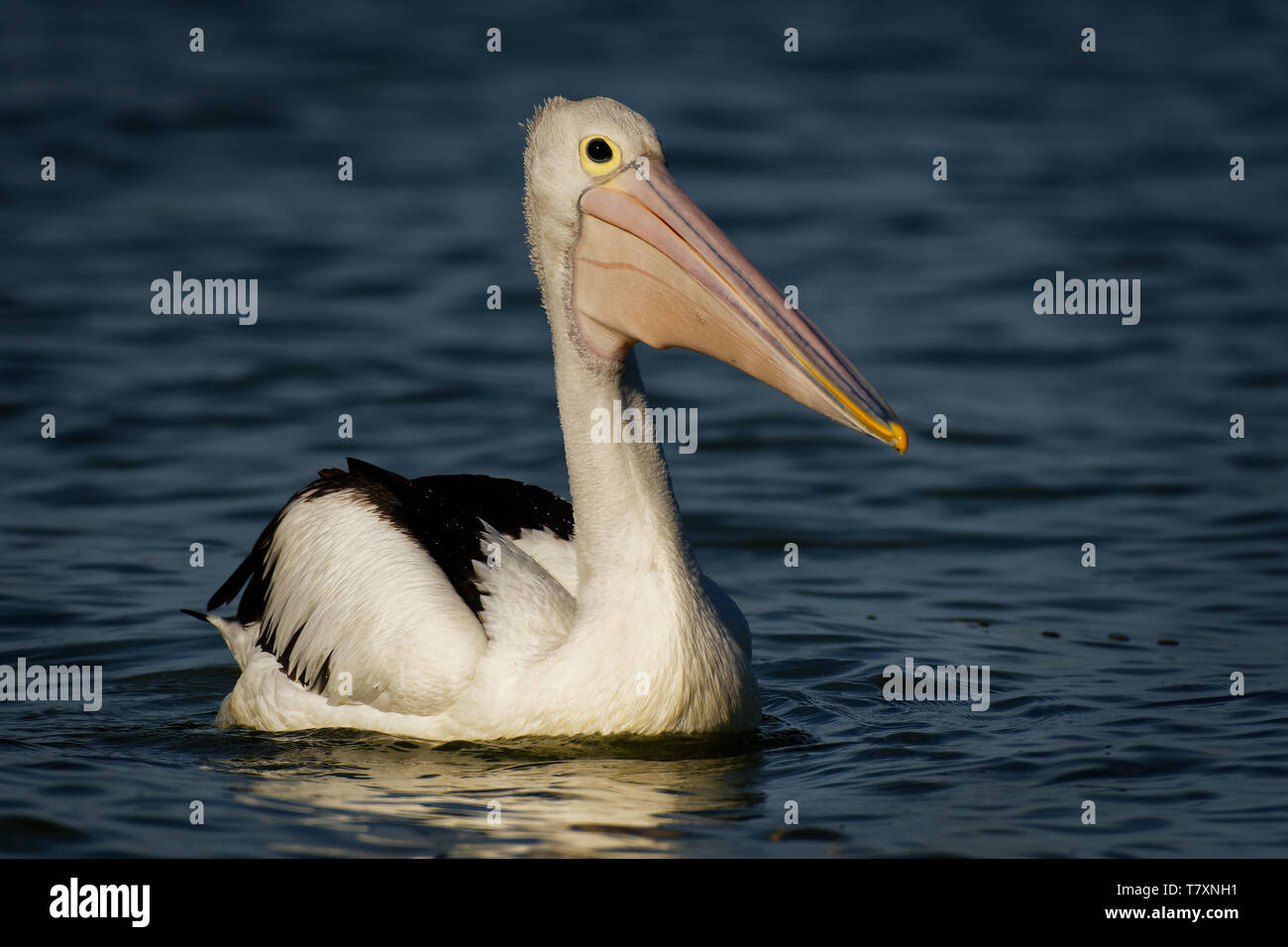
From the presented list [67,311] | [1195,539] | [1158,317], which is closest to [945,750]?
[1195,539]

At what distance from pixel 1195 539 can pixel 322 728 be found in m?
4.14

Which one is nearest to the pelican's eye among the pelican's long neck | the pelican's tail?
the pelican's long neck

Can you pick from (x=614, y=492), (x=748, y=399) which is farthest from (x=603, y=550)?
(x=748, y=399)

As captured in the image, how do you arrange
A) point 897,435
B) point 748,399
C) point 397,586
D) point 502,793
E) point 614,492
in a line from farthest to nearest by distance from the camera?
point 748,399, point 397,586, point 614,492, point 502,793, point 897,435

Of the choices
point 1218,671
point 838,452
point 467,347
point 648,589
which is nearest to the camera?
point 648,589

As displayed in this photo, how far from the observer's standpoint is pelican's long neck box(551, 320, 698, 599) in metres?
4.88

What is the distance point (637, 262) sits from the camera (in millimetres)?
4801

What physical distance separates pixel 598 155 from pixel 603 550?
3.65 ft

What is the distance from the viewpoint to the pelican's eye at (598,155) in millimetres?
4828

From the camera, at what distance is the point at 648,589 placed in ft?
15.8

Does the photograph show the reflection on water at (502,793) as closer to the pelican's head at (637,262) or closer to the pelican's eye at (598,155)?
the pelican's head at (637,262)

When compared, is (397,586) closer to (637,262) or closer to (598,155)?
(637,262)

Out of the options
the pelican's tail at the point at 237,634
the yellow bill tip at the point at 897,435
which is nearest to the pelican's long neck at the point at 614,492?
the yellow bill tip at the point at 897,435

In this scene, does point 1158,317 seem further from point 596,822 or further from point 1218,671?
point 596,822
